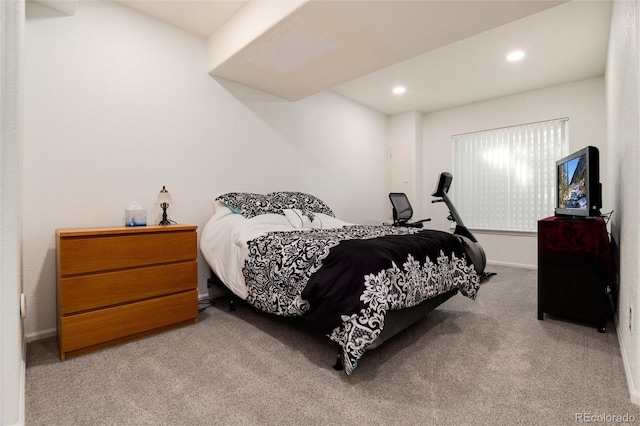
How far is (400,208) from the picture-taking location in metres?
4.26

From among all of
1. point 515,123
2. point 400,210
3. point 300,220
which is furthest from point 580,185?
point 515,123

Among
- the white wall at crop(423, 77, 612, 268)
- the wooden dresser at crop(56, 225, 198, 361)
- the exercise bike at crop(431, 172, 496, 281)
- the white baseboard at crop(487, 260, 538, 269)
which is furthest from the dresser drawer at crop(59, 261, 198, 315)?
the white baseboard at crop(487, 260, 538, 269)

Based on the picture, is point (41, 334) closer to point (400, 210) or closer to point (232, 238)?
point (232, 238)

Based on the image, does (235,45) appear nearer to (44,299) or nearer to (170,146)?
(170,146)

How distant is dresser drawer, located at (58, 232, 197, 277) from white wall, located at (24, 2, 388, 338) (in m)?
0.56

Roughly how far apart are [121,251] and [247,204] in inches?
44.1

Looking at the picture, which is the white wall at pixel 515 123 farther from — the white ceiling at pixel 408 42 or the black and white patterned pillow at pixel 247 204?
the black and white patterned pillow at pixel 247 204

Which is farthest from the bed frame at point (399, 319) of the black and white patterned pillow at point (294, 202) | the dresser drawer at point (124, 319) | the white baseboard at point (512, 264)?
the white baseboard at point (512, 264)

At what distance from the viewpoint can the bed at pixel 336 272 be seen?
1562mm

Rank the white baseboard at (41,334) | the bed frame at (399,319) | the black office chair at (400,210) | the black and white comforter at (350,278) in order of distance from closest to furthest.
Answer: the black and white comforter at (350,278), the bed frame at (399,319), the white baseboard at (41,334), the black office chair at (400,210)

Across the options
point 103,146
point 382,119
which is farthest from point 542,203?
point 103,146

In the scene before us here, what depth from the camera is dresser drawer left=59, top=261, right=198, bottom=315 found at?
1.79 m

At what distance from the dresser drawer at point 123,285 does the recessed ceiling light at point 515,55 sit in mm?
3869

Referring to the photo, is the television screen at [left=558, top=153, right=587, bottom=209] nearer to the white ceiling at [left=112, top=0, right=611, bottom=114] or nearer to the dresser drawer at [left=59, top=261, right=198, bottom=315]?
the white ceiling at [left=112, top=0, right=611, bottom=114]
